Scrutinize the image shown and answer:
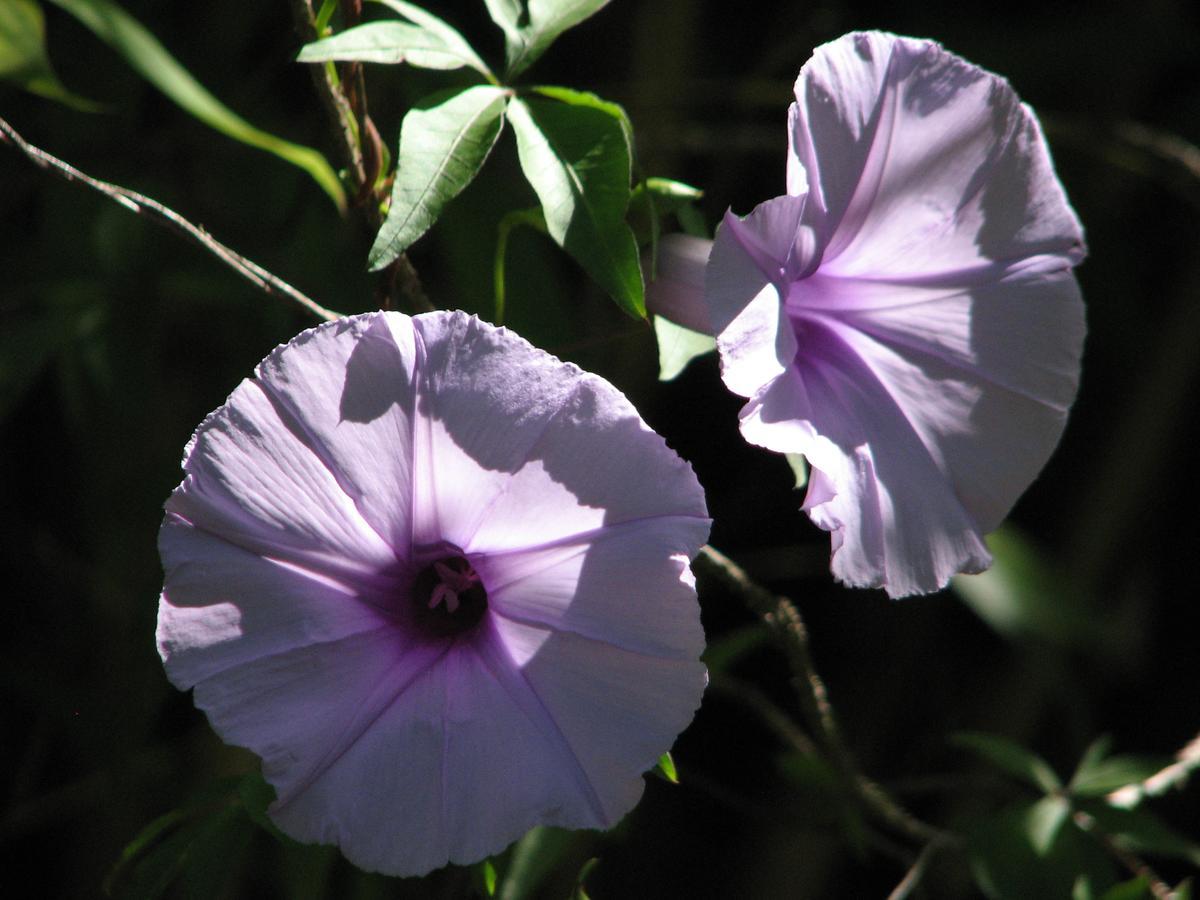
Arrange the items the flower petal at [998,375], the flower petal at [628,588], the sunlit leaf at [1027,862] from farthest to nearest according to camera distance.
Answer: the sunlit leaf at [1027,862] → the flower petal at [998,375] → the flower petal at [628,588]

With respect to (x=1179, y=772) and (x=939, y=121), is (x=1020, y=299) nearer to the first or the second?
(x=939, y=121)

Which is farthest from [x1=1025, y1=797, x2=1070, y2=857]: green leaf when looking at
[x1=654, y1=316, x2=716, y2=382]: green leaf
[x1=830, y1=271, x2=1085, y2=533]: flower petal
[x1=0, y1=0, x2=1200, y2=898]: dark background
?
[x1=654, y1=316, x2=716, y2=382]: green leaf

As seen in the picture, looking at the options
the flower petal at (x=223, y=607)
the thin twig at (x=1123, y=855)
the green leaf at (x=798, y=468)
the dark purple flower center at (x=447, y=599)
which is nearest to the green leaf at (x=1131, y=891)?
the thin twig at (x=1123, y=855)

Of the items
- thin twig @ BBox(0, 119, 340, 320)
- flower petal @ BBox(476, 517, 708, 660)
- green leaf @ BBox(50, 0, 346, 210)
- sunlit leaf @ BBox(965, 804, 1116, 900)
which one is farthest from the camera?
sunlit leaf @ BBox(965, 804, 1116, 900)

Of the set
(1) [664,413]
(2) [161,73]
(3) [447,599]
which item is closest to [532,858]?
(3) [447,599]

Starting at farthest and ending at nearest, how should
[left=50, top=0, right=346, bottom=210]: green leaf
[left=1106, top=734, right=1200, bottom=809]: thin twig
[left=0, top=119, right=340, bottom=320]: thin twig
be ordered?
[left=1106, top=734, right=1200, bottom=809]: thin twig
[left=50, top=0, right=346, bottom=210]: green leaf
[left=0, top=119, right=340, bottom=320]: thin twig

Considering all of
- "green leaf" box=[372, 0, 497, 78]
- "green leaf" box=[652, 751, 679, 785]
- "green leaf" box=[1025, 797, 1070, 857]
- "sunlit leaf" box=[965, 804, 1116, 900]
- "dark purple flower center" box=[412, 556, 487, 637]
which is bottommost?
"sunlit leaf" box=[965, 804, 1116, 900]

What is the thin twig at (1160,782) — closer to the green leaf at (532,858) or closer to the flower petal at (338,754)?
the green leaf at (532,858)

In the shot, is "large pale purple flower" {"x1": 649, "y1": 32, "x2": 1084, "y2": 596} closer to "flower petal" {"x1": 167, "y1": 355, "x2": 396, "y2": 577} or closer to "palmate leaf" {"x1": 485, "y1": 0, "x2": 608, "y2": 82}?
"palmate leaf" {"x1": 485, "y1": 0, "x2": 608, "y2": 82}
